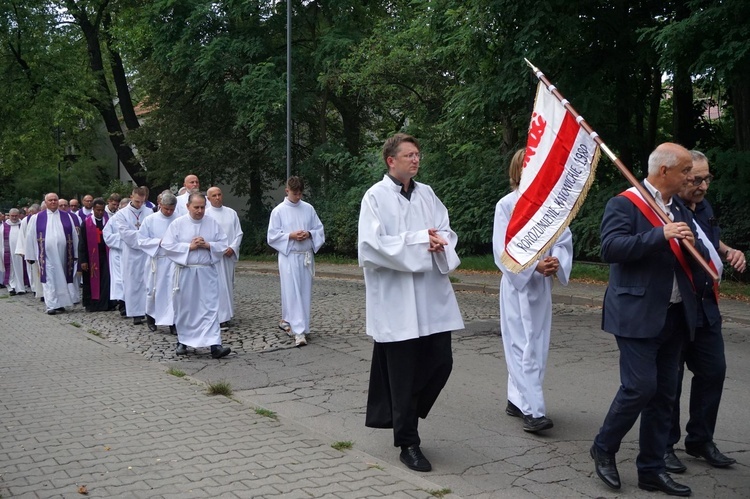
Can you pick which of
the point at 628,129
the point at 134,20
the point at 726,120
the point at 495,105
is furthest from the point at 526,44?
the point at 134,20

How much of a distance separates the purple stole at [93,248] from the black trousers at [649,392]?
1186 cm

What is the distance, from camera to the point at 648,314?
4.78 m

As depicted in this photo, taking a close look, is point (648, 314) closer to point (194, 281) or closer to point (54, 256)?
point (194, 281)

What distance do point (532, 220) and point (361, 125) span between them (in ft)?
84.6

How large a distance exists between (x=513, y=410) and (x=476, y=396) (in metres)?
0.78

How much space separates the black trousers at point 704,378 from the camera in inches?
207

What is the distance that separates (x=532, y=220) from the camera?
18.2ft

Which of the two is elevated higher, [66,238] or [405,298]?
[405,298]

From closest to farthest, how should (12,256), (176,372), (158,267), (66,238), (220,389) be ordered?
(220,389) < (176,372) < (158,267) < (66,238) < (12,256)

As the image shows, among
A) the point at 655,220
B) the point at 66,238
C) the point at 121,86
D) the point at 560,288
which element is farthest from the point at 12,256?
the point at 655,220

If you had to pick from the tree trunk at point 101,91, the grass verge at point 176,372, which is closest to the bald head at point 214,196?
the grass verge at point 176,372

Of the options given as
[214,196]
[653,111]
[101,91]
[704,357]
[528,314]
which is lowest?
[704,357]

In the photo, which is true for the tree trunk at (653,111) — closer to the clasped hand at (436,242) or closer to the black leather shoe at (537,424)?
the black leather shoe at (537,424)

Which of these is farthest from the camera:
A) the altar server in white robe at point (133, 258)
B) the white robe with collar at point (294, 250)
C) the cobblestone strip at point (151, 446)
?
the altar server in white robe at point (133, 258)
